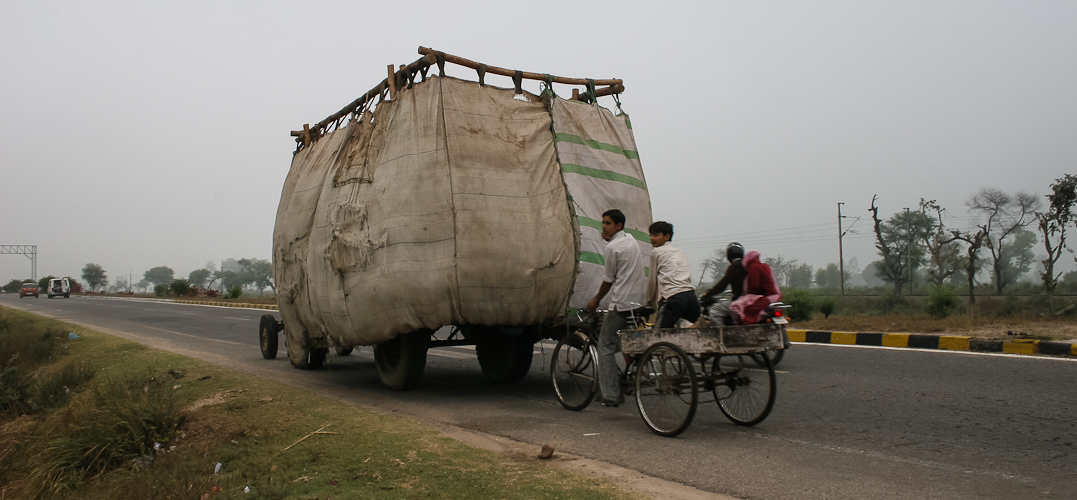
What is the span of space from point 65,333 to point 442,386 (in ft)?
41.2

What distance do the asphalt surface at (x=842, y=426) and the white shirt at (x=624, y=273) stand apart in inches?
36.9

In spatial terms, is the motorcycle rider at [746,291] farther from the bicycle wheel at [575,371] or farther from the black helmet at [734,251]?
the bicycle wheel at [575,371]

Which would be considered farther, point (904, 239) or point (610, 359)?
point (904, 239)

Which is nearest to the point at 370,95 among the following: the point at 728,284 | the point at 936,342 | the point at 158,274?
the point at 728,284

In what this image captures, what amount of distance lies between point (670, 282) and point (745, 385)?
35.8 inches

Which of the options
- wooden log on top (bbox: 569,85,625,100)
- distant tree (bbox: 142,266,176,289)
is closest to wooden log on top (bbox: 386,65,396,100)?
wooden log on top (bbox: 569,85,625,100)

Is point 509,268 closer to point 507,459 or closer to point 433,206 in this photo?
point 433,206

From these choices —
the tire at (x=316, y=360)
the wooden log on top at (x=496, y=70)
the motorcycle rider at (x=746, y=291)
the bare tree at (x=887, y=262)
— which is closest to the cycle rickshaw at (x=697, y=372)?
the motorcycle rider at (x=746, y=291)

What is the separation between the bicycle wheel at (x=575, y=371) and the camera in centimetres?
600

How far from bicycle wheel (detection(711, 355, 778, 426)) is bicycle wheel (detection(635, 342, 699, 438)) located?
0.36m

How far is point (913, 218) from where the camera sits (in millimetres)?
57531

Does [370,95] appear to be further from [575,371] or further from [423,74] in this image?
[575,371]

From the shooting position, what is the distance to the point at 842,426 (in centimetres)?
534

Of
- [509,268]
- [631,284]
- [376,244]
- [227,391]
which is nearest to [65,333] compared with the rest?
[227,391]
